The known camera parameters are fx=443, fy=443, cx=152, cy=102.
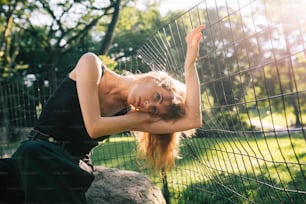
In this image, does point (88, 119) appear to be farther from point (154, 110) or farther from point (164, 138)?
point (164, 138)

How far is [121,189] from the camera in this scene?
3199 millimetres

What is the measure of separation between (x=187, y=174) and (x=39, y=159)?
2462 millimetres

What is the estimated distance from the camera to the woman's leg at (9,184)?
2291 millimetres

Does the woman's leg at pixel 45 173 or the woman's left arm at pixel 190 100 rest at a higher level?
the woman's left arm at pixel 190 100

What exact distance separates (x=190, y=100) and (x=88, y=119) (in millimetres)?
531

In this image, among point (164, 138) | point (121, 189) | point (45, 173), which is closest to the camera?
point (45, 173)

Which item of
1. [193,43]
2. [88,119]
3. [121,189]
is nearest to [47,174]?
[88,119]

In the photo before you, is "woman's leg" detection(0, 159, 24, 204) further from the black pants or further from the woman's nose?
the woman's nose

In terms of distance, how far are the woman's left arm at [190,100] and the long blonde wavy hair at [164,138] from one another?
0.11 ft

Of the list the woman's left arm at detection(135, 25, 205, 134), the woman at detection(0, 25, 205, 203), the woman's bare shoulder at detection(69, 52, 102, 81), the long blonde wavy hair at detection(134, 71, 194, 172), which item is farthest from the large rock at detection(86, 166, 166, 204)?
the woman's bare shoulder at detection(69, 52, 102, 81)

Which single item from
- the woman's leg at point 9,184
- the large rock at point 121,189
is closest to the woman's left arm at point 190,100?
the woman's leg at point 9,184

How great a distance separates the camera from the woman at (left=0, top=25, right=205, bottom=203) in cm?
199

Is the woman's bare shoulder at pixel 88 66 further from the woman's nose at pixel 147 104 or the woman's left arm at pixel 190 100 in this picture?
the woman's left arm at pixel 190 100

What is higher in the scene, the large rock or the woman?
the woman
